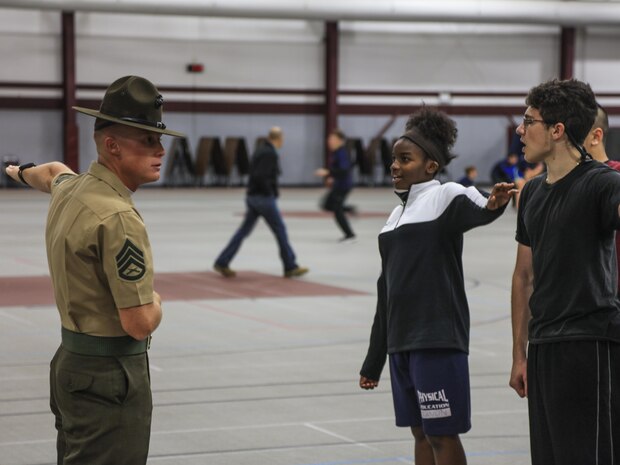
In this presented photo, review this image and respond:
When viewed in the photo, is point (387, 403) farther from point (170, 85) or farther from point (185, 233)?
point (170, 85)

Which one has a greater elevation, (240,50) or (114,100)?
(240,50)

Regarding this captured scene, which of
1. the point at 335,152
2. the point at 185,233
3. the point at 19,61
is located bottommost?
the point at 185,233

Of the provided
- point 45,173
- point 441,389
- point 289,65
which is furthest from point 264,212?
point 289,65

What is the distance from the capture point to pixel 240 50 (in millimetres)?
39875

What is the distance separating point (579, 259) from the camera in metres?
4.38

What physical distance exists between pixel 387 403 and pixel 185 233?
14183mm

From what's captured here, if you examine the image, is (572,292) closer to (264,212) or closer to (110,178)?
(110,178)

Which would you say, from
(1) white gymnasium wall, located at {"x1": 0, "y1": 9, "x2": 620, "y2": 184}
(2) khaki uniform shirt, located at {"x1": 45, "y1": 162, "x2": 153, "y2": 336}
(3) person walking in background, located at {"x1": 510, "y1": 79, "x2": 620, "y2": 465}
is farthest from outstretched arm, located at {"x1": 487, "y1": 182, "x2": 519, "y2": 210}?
(1) white gymnasium wall, located at {"x1": 0, "y1": 9, "x2": 620, "y2": 184}

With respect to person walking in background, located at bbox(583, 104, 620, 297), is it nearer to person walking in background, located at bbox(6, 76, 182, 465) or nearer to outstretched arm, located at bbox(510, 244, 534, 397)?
outstretched arm, located at bbox(510, 244, 534, 397)

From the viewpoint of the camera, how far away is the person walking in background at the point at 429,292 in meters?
4.90

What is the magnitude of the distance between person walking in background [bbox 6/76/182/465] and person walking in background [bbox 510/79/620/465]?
1.55 meters

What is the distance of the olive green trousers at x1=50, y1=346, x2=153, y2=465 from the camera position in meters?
Answer: 3.94

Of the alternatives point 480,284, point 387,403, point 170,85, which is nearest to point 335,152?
point 480,284

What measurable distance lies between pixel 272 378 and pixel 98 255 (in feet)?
17.1
